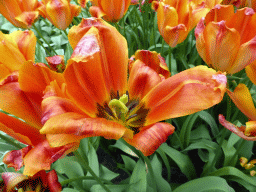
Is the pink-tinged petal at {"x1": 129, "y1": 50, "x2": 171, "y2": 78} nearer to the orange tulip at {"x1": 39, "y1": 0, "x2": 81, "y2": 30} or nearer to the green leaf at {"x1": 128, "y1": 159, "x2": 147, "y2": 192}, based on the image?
the green leaf at {"x1": 128, "y1": 159, "x2": 147, "y2": 192}

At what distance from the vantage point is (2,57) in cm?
50

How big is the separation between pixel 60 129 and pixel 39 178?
189mm

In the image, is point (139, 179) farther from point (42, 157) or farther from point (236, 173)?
point (42, 157)

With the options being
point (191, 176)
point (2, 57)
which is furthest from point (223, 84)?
point (191, 176)

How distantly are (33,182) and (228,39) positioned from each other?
1.67 ft

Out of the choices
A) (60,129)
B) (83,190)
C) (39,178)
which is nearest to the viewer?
(60,129)

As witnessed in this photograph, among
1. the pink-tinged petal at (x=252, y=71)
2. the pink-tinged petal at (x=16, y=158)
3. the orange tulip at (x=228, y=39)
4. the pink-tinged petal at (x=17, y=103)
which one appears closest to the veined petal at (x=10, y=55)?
the pink-tinged petal at (x=17, y=103)

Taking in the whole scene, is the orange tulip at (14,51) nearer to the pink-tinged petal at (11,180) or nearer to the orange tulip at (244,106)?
the pink-tinged petal at (11,180)

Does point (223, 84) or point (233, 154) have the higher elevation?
point (223, 84)

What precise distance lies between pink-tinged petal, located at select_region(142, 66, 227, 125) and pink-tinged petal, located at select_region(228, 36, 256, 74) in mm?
154

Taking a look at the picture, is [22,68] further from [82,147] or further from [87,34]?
[82,147]

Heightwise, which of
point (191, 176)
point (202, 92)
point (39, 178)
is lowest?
point (191, 176)

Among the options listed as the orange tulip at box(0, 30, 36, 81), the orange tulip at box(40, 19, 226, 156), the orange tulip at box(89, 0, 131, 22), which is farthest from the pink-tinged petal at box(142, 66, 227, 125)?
the orange tulip at box(89, 0, 131, 22)

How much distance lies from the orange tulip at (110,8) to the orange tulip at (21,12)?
25 cm
